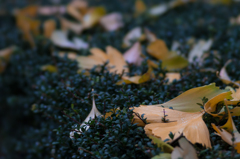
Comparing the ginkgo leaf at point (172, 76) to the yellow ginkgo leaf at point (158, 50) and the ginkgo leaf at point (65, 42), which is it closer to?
the yellow ginkgo leaf at point (158, 50)

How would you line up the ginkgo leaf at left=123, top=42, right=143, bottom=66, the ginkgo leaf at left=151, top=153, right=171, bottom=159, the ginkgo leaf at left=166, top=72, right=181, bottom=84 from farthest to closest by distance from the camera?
the ginkgo leaf at left=123, top=42, right=143, bottom=66, the ginkgo leaf at left=166, top=72, right=181, bottom=84, the ginkgo leaf at left=151, top=153, right=171, bottom=159

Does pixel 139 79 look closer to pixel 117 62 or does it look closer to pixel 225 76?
pixel 117 62

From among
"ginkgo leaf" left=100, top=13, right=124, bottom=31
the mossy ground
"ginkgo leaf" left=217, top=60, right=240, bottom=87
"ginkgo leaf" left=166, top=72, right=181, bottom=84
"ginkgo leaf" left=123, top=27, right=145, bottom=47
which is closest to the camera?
the mossy ground

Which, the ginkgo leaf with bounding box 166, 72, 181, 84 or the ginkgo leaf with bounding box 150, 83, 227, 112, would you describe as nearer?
the ginkgo leaf with bounding box 150, 83, 227, 112

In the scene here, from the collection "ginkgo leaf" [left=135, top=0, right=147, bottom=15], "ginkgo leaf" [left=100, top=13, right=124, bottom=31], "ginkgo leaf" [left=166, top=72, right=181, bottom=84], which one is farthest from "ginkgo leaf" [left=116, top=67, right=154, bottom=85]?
"ginkgo leaf" [left=135, top=0, right=147, bottom=15]

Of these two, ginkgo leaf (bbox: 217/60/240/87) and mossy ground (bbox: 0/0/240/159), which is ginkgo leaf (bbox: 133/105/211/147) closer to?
mossy ground (bbox: 0/0/240/159)

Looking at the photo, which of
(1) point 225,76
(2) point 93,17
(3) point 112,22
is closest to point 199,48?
(1) point 225,76

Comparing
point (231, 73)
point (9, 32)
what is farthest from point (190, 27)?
point (9, 32)
